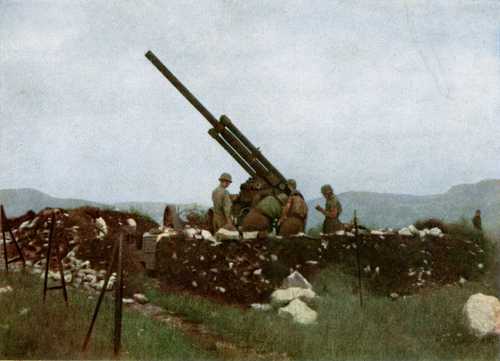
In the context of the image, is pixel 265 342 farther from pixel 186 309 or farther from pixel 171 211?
pixel 171 211

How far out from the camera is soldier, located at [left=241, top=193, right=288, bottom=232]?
527 inches

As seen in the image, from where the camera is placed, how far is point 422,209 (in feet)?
55.5

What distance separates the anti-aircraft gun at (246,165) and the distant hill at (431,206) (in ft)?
3.53

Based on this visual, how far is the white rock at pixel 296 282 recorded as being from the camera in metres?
11.3

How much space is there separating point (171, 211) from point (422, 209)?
19.5ft

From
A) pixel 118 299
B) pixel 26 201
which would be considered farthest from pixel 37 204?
pixel 118 299

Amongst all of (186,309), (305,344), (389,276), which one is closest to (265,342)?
(305,344)

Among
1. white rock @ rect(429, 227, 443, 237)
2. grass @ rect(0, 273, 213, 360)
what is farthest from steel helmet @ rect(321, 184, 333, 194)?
grass @ rect(0, 273, 213, 360)

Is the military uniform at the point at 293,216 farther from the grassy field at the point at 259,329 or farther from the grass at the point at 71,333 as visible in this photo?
the grass at the point at 71,333

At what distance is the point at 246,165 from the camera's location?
1423 centimetres

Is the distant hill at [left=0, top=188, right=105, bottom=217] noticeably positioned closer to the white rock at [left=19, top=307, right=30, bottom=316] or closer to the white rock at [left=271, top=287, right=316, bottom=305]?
the white rock at [left=19, top=307, right=30, bottom=316]

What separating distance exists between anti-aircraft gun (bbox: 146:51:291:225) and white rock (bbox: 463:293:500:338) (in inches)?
206

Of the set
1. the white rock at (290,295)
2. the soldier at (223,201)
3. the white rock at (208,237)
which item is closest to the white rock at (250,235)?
the soldier at (223,201)

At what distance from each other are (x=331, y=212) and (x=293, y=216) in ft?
2.50
